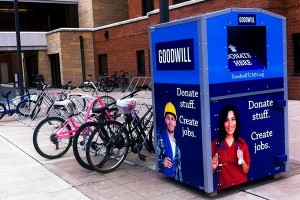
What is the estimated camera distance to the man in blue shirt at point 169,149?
4.90 meters

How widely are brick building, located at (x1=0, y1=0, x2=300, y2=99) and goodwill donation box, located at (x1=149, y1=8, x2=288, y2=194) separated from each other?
1202cm

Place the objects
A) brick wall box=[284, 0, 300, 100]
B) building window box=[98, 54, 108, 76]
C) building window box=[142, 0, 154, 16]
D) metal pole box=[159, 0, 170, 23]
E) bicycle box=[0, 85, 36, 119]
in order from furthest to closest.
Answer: building window box=[98, 54, 108, 76], building window box=[142, 0, 154, 16], brick wall box=[284, 0, 300, 100], bicycle box=[0, 85, 36, 119], metal pole box=[159, 0, 170, 23]

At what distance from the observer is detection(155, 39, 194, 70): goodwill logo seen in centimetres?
452

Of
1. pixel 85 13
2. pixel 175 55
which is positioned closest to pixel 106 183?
pixel 175 55

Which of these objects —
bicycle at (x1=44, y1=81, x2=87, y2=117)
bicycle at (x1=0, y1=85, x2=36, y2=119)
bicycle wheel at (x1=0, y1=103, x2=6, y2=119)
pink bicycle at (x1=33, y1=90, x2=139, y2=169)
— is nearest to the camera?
pink bicycle at (x1=33, y1=90, x2=139, y2=169)

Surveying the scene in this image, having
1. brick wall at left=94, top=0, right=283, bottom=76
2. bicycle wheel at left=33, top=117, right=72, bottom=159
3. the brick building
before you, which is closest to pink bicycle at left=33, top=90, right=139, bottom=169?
bicycle wheel at left=33, top=117, right=72, bottom=159

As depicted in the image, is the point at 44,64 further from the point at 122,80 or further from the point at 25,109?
the point at 25,109

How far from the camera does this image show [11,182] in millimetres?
5586

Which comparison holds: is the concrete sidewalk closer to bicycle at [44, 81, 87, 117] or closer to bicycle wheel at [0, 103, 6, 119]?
bicycle at [44, 81, 87, 117]

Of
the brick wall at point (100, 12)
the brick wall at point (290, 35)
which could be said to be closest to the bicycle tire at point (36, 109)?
the brick wall at point (290, 35)

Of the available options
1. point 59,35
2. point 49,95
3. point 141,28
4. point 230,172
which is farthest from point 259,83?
point 59,35

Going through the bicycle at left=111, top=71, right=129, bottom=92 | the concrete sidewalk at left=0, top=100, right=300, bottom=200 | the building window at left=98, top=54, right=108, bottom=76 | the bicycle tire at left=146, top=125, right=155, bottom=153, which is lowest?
the concrete sidewalk at left=0, top=100, right=300, bottom=200

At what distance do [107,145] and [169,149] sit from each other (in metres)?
1.10

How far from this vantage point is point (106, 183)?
17.1ft
